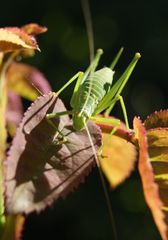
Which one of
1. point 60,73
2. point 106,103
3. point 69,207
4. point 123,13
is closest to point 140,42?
point 123,13

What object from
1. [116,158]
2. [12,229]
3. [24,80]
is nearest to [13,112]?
[24,80]

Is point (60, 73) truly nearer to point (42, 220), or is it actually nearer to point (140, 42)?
point (140, 42)

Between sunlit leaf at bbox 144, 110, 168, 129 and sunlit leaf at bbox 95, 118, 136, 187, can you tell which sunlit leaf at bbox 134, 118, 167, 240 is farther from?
sunlit leaf at bbox 95, 118, 136, 187

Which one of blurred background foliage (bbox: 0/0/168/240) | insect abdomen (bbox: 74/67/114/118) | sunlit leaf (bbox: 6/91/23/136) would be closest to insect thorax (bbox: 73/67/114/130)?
insect abdomen (bbox: 74/67/114/118)

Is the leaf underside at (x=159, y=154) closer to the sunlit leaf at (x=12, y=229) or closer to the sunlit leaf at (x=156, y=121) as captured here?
the sunlit leaf at (x=156, y=121)

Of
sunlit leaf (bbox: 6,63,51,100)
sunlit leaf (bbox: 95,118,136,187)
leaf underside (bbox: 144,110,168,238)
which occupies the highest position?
sunlit leaf (bbox: 6,63,51,100)

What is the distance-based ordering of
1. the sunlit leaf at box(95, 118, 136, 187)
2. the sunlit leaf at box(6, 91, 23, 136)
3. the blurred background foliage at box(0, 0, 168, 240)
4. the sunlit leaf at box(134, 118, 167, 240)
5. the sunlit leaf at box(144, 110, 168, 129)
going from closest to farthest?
the sunlit leaf at box(134, 118, 167, 240) → the sunlit leaf at box(144, 110, 168, 129) → the sunlit leaf at box(95, 118, 136, 187) → the sunlit leaf at box(6, 91, 23, 136) → the blurred background foliage at box(0, 0, 168, 240)

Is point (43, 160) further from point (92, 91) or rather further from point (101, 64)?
point (101, 64)
